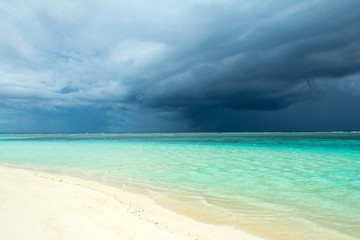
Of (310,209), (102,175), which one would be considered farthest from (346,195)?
(102,175)

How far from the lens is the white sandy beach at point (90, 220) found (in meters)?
3.37

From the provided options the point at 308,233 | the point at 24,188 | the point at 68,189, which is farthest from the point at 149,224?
the point at 24,188

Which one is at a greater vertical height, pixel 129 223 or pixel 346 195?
pixel 129 223

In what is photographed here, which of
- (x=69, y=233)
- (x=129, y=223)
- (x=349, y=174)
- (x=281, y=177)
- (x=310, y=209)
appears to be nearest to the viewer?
(x=69, y=233)

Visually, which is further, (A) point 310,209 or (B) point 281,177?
(B) point 281,177

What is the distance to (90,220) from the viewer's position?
3.95 m

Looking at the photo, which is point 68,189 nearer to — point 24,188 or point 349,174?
point 24,188

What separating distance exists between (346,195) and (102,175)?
977 centimetres

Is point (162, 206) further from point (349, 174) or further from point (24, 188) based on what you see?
point (349, 174)

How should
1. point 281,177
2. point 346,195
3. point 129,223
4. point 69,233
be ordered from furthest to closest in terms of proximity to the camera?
point 281,177 < point 346,195 < point 129,223 < point 69,233

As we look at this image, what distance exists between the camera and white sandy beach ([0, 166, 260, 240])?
133 inches

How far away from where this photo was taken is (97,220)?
3.99 metres

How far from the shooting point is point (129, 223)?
12.9 ft

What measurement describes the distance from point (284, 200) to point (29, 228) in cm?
632
